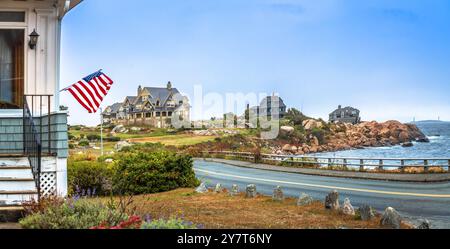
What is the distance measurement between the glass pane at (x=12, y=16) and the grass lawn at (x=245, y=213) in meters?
5.21

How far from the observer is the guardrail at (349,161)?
21766 millimetres

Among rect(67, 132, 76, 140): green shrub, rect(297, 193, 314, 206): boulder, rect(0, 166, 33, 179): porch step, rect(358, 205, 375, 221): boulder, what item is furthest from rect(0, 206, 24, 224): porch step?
rect(67, 132, 76, 140): green shrub

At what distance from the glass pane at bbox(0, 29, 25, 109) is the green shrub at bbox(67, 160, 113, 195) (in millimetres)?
2726

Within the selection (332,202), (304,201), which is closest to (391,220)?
(332,202)

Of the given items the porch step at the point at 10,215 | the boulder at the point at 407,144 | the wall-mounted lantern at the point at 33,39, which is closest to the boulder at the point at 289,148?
the boulder at the point at 407,144

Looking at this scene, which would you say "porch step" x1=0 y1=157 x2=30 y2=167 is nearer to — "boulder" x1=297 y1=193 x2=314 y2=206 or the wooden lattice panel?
the wooden lattice panel

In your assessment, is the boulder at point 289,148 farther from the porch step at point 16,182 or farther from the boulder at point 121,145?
the porch step at point 16,182

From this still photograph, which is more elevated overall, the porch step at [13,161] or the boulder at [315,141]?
the porch step at [13,161]

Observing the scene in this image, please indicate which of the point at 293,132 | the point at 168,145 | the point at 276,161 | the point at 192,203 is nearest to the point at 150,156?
the point at 168,145

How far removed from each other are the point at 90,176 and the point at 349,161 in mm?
15330

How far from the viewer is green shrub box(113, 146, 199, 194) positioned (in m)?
14.3

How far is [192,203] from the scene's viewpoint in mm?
11562

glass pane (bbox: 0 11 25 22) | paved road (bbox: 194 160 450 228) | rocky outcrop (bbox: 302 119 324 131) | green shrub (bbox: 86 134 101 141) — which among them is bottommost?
paved road (bbox: 194 160 450 228)

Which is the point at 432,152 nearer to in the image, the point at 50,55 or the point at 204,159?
the point at 204,159
